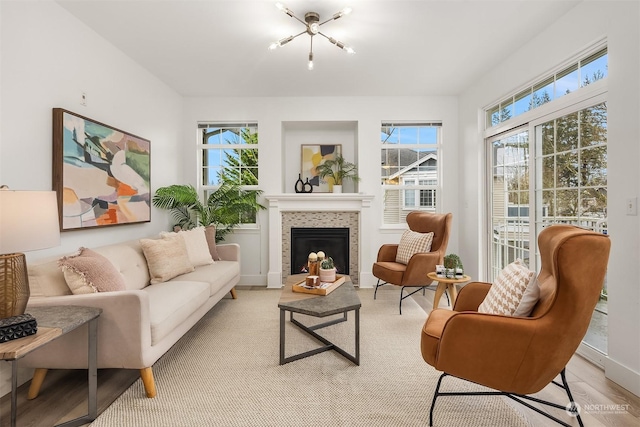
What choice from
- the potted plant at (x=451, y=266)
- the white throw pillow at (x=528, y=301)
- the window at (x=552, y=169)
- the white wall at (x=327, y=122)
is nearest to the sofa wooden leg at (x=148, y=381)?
the white throw pillow at (x=528, y=301)

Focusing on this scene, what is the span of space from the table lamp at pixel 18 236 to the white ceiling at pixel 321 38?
1.83m

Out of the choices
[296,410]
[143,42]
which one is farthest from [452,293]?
[143,42]

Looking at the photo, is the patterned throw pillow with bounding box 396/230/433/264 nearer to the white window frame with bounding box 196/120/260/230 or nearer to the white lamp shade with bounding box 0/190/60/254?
the white window frame with bounding box 196/120/260/230

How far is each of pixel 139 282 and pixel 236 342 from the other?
1001 millimetres

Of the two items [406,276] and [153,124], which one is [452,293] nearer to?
[406,276]

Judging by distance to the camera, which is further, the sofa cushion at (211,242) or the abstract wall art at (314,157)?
the abstract wall art at (314,157)

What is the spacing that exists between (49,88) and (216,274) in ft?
6.62

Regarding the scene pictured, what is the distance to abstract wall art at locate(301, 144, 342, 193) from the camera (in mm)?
5082

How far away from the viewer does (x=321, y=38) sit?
3066mm

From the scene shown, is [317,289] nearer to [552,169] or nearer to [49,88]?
[552,169]

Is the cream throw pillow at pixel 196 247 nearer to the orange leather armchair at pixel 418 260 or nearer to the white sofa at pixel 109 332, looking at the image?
the white sofa at pixel 109 332

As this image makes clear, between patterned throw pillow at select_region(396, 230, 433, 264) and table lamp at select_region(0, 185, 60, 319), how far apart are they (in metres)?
3.31

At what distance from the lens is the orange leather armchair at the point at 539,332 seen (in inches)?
58.8

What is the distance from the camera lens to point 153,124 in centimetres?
394
